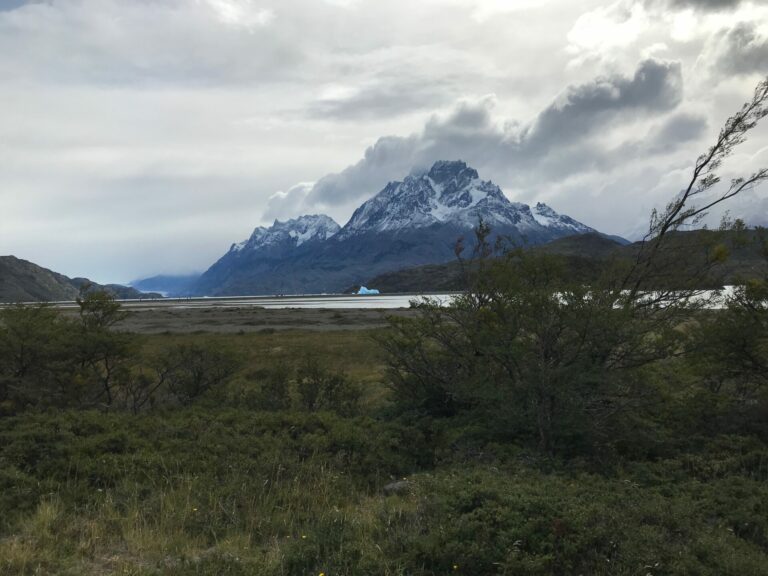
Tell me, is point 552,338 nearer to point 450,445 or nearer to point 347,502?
point 450,445

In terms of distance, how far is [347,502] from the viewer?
26.9 feet

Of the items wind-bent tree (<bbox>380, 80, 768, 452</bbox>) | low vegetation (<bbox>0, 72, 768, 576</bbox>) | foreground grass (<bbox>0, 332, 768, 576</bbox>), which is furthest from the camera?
wind-bent tree (<bbox>380, 80, 768, 452</bbox>)

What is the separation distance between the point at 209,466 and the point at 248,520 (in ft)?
7.79

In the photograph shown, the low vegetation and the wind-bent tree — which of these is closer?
the low vegetation

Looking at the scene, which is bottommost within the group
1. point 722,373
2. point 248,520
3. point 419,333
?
point 248,520

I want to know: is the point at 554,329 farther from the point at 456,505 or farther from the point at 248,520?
the point at 248,520

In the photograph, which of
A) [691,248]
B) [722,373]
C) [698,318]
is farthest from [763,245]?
[722,373]

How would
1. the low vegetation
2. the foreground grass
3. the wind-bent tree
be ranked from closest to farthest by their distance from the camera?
the foreground grass
the low vegetation
the wind-bent tree

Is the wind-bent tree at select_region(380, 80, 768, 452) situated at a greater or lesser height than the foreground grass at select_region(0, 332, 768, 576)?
greater

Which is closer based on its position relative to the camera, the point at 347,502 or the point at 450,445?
the point at 347,502

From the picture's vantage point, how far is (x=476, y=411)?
11.8m

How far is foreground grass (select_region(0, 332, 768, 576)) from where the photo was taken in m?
5.69

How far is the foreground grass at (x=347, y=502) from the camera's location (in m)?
5.69

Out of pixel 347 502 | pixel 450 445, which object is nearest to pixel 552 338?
pixel 450 445
